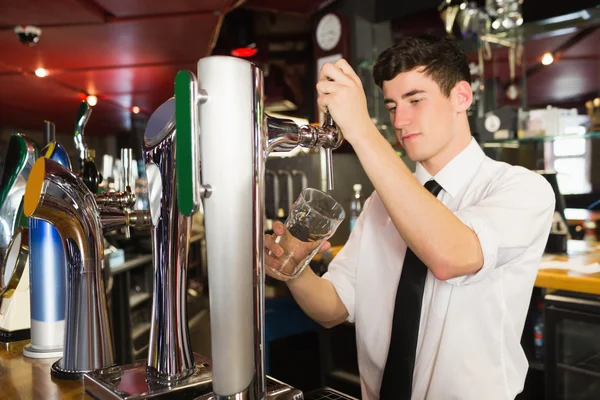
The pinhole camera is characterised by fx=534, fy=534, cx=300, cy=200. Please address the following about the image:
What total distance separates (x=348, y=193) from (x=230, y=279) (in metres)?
3.84

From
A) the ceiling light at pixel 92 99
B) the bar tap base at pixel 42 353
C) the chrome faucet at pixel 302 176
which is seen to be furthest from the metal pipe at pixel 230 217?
the ceiling light at pixel 92 99

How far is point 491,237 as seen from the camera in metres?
0.95

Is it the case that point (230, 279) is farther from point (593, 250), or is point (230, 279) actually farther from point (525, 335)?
point (593, 250)

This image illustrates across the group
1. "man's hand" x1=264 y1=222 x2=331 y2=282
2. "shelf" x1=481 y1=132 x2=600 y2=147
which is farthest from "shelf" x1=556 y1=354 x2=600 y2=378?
"man's hand" x1=264 y1=222 x2=331 y2=282

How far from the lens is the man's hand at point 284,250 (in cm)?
84

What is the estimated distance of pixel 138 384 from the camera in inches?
27.0

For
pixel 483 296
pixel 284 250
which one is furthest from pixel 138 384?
pixel 483 296

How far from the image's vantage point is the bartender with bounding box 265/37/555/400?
884 millimetres

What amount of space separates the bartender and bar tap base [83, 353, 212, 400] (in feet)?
0.82

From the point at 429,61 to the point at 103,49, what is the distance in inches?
90.5

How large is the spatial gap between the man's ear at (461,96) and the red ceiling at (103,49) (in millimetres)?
1278

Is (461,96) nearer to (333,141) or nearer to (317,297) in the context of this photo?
(317,297)

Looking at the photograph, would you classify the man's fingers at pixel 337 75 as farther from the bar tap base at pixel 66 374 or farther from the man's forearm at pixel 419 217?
the bar tap base at pixel 66 374

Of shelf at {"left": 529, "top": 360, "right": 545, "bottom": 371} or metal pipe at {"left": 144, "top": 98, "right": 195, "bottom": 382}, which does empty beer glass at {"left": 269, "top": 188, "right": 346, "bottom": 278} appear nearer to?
metal pipe at {"left": 144, "top": 98, "right": 195, "bottom": 382}
